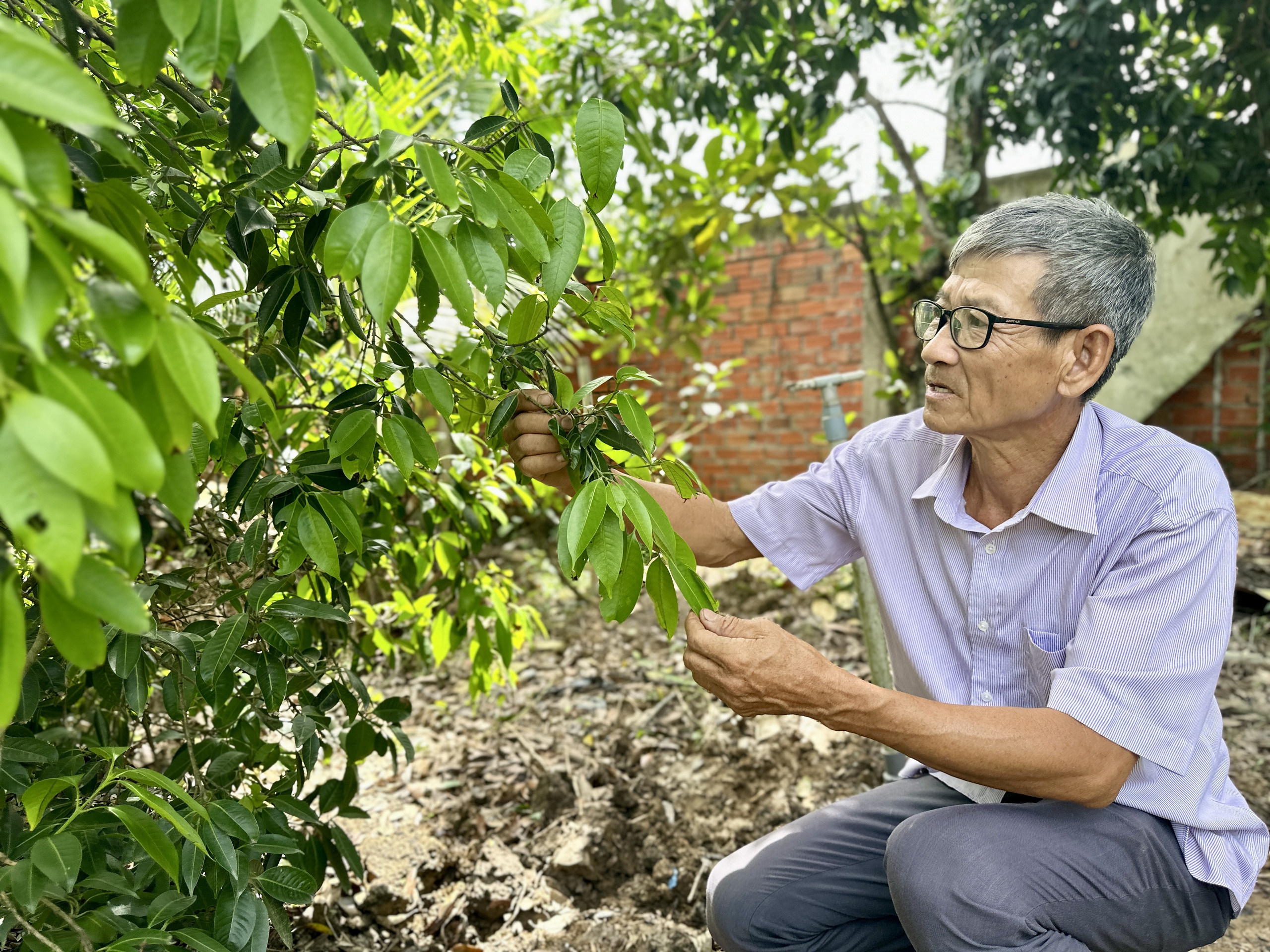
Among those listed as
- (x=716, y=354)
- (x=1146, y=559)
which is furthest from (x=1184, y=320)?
(x=1146, y=559)

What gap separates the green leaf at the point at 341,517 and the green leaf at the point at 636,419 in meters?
0.35

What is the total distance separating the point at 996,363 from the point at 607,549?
81 centimetres

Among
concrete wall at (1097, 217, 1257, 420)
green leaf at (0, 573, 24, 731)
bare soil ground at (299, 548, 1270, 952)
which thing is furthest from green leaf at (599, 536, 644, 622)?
concrete wall at (1097, 217, 1257, 420)

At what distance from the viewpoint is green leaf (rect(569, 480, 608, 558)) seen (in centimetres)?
86

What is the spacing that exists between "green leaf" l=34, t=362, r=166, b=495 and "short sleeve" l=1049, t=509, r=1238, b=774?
118cm

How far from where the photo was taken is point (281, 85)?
60 cm

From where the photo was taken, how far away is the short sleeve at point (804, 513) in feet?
5.73

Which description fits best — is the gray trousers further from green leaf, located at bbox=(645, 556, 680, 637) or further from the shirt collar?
green leaf, located at bbox=(645, 556, 680, 637)

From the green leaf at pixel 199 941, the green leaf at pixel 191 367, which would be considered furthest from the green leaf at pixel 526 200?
the green leaf at pixel 199 941

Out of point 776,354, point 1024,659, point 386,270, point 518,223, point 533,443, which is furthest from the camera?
point 776,354

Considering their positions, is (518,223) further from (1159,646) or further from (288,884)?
(1159,646)

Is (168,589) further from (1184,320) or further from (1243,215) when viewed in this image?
(1184,320)

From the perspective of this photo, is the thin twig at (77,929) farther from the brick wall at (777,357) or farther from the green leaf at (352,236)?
the brick wall at (777,357)

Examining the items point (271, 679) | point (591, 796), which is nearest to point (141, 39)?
point (271, 679)
